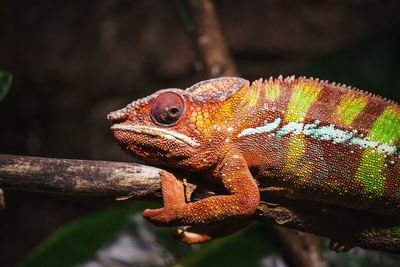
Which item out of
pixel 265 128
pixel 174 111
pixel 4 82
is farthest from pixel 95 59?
pixel 265 128

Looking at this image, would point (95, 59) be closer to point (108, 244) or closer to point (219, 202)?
point (108, 244)

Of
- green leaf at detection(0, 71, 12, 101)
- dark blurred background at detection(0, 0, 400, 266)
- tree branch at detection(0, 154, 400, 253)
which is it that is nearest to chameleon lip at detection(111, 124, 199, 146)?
tree branch at detection(0, 154, 400, 253)

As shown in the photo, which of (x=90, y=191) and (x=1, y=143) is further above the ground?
(x=1, y=143)

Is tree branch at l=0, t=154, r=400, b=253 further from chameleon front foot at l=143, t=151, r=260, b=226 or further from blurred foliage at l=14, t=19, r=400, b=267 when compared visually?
blurred foliage at l=14, t=19, r=400, b=267

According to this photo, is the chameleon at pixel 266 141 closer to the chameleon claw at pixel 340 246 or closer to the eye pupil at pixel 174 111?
the eye pupil at pixel 174 111

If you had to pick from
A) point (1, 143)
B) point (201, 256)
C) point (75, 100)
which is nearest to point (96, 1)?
point (75, 100)

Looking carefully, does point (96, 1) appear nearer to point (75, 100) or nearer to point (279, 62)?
point (75, 100)

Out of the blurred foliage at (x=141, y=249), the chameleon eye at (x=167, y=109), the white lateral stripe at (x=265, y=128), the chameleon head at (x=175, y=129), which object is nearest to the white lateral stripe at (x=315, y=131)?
the white lateral stripe at (x=265, y=128)
